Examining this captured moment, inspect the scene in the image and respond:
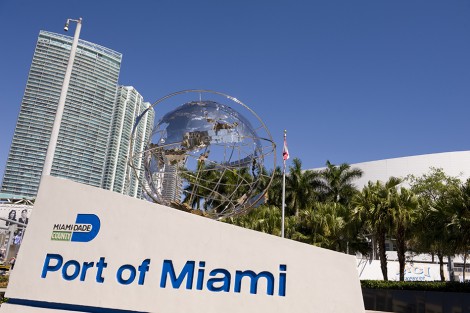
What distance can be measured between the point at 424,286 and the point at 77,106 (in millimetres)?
31450

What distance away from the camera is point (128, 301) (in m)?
6.81

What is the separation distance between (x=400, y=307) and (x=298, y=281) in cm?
1425

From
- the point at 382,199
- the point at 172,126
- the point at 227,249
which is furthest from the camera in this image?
the point at 382,199

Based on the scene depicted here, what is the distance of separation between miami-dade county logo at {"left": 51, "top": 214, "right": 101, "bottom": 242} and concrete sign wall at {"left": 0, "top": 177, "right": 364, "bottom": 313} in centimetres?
2

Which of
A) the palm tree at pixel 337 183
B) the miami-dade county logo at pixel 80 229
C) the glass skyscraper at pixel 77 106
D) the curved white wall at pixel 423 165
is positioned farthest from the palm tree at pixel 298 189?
the miami-dade county logo at pixel 80 229

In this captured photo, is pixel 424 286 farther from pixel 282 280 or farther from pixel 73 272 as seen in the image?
pixel 73 272

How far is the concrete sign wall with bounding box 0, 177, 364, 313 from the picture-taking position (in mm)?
6219

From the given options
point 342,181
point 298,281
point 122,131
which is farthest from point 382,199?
point 122,131

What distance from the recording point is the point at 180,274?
671 cm

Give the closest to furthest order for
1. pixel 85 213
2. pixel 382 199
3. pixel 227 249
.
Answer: pixel 227 249 < pixel 85 213 < pixel 382 199

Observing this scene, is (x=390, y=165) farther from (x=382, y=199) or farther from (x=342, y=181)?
(x=382, y=199)

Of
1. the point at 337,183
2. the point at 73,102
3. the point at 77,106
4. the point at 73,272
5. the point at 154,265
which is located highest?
the point at 73,102

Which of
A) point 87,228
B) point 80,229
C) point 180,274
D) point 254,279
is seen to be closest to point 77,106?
point 80,229

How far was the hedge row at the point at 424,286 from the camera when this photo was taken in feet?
53.0
